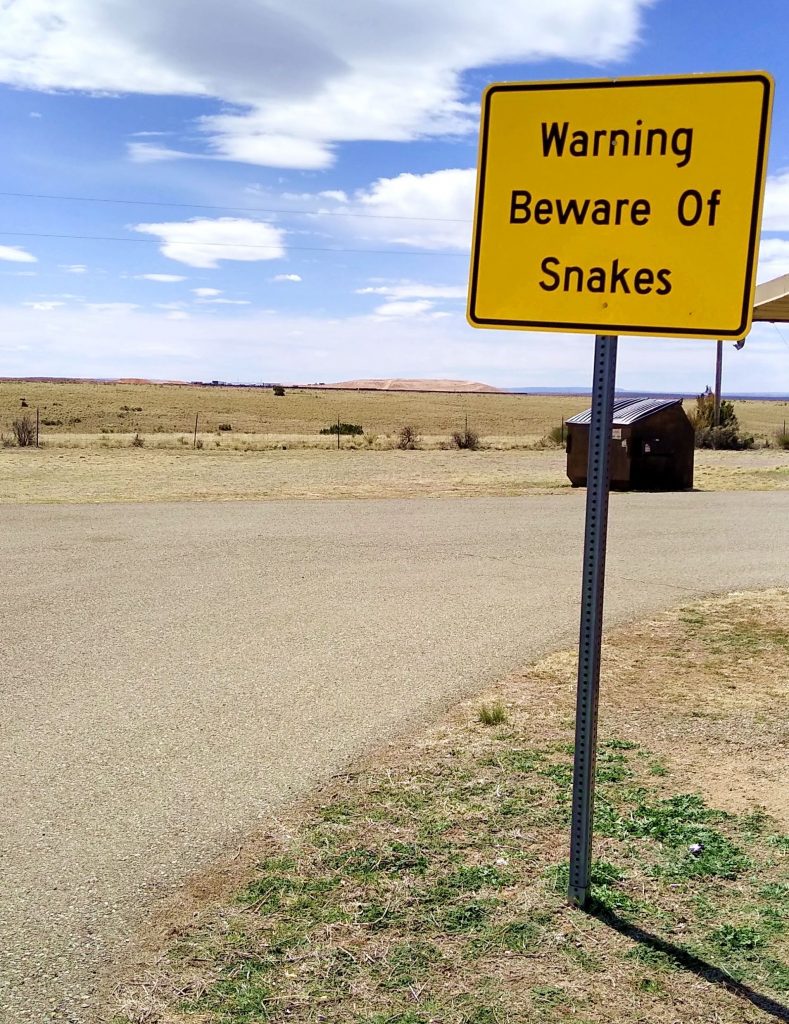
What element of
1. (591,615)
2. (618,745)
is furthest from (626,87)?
(618,745)

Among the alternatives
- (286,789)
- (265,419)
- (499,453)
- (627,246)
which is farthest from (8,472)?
(265,419)

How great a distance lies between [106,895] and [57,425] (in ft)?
158

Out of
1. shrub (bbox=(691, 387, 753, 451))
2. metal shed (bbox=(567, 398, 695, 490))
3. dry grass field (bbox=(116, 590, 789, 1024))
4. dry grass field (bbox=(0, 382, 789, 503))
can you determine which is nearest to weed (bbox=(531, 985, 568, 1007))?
dry grass field (bbox=(116, 590, 789, 1024))

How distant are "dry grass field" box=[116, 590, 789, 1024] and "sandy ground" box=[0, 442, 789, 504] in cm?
1199

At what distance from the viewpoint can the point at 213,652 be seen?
686 centimetres

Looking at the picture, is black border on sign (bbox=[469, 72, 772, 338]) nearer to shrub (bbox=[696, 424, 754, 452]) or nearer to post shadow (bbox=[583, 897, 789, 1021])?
post shadow (bbox=[583, 897, 789, 1021])

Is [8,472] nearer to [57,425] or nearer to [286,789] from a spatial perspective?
[286,789]

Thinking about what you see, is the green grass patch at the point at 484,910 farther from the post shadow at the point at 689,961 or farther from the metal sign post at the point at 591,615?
the metal sign post at the point at 591,615

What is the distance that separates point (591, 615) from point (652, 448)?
619 inches

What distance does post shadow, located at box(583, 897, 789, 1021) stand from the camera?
282cm

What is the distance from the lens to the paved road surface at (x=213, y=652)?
3.76 metres

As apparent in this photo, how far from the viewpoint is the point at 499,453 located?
30500mm

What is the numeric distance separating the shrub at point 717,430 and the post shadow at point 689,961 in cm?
2971

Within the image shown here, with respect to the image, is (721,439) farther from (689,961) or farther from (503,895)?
(689,961)
